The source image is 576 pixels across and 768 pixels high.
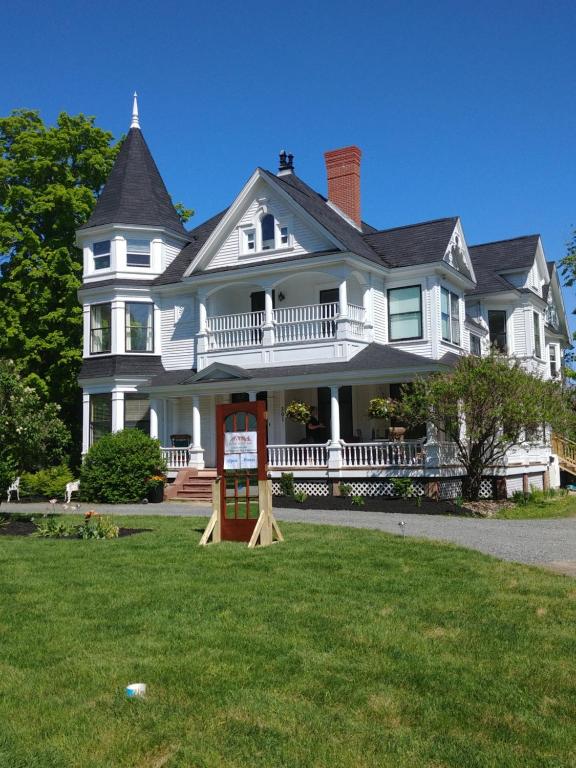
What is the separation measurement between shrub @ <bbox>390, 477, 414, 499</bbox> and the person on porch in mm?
3770

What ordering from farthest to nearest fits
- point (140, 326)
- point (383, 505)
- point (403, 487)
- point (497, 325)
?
point (497, 325) → point (140, 326) → point (403, 487) → point (383, 505)

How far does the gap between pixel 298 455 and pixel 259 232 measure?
25.4 feet

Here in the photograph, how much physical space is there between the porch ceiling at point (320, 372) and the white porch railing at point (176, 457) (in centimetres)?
199

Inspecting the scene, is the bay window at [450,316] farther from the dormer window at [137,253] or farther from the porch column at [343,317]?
the dormer window at [137,253]

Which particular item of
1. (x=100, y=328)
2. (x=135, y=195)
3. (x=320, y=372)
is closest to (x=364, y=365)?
(x=320, y=372)

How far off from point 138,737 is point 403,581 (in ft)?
16.6

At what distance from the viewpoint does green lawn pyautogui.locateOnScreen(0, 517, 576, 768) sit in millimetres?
4820

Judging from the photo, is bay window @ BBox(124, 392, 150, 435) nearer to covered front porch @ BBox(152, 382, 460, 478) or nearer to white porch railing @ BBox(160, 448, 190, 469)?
covered front porch @ BBox(152, 382, 460, 478)

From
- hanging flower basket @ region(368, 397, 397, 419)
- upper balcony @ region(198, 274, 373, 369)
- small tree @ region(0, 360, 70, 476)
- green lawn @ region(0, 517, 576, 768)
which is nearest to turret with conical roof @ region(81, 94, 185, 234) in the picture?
upper balcony @ region(198, 274, 373, 369)

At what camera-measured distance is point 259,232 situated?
26109mm

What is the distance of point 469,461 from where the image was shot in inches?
850

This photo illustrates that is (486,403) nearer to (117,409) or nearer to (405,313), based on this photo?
(405,313)

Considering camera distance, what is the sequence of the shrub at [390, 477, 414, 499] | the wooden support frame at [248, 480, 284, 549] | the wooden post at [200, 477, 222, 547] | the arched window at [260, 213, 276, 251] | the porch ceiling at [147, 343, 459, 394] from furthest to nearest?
the arched window at [260, 213, 276, 251] < the porch ceiling at [147, 343, 459, 394] < the shrub at [390, 477, 414, 499] < the wooden post at [200, 477, 222, 547] < the wooden support frame at [248, 480, 284, 549]

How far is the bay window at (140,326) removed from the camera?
92.8ft
